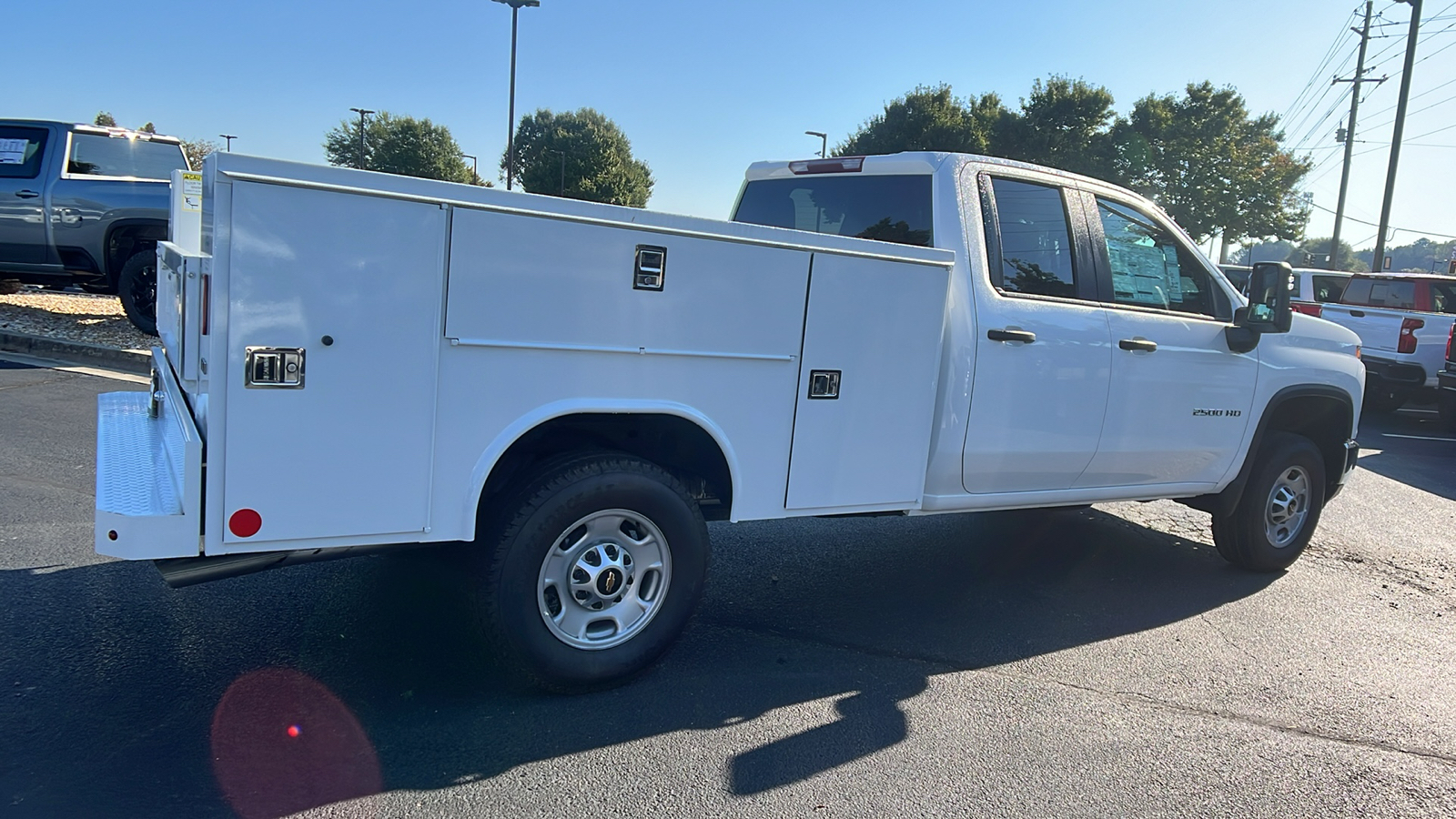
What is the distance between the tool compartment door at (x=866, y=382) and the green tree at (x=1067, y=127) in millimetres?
42010

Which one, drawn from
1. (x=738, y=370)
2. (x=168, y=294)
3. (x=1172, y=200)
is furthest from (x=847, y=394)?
(x=1172, y=200)

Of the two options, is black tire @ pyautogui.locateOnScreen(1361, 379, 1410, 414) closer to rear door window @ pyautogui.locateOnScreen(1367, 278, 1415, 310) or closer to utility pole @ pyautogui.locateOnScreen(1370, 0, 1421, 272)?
rear door window @ pyautogui.locateOnScreen(1367, 278, 1415, 310)

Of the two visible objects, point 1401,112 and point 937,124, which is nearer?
point 1401,112

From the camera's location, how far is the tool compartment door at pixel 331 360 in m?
2.70

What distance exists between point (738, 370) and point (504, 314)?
0.94 m

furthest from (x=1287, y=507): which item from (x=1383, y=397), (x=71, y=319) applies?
(x=71, y=319)

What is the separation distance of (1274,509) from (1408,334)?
30.4 ft

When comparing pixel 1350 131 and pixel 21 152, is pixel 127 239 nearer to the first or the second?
pixel 21 152

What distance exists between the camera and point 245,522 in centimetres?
284

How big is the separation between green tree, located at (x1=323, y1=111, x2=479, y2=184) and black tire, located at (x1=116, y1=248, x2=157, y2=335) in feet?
157

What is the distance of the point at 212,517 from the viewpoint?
279cm

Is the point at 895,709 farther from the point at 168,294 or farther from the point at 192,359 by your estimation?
the point at 168,294

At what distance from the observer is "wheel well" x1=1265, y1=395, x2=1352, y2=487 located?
579 centimetres

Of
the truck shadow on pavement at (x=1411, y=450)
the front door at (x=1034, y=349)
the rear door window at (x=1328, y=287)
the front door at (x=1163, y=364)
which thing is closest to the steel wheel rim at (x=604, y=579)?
the front door at (x=1034, y=349)
